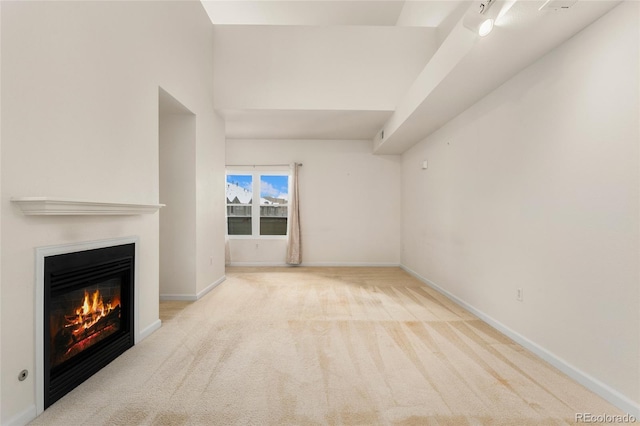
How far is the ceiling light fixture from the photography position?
182 cm

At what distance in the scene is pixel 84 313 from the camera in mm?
1975

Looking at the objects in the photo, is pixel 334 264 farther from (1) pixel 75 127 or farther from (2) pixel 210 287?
(1) pixel 75 127

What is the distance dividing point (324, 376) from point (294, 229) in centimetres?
411

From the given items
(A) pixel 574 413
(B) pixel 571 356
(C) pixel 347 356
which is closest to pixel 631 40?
(B) pixel 571 356

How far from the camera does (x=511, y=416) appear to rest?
1570 millimetres

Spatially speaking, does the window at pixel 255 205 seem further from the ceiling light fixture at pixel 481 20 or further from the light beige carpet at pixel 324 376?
the ceiling light fixture at pixel 481 20

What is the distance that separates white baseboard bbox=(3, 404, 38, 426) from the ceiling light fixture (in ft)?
10.9

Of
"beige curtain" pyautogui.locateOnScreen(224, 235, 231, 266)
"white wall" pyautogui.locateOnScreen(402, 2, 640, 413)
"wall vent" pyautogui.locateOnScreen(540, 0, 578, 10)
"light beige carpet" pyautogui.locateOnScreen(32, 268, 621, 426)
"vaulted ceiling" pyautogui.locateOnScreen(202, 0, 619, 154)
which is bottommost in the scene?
"light beige carpet" pyautogui.locateOnScreen(32, 268, 621, 426)

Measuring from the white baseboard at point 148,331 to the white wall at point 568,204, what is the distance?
3.14 m

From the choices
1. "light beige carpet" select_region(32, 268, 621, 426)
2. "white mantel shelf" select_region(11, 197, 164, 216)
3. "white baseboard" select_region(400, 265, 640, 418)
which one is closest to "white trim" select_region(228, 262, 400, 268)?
"light beige carpet" select_region(32, 268, 621, 426)

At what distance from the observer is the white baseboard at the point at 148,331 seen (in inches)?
98.0

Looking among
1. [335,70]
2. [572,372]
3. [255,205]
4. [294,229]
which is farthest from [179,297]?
[572,372]

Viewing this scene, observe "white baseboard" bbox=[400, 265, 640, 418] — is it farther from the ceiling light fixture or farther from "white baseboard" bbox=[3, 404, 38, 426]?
"white baseboard" bbox=[3, 404, 38, 426]

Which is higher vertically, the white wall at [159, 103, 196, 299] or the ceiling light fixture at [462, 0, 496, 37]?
the ceiling light fixture at [462, 0, 496, 37]
